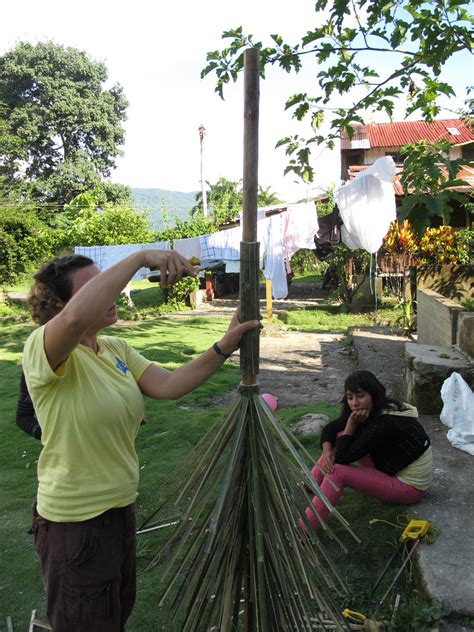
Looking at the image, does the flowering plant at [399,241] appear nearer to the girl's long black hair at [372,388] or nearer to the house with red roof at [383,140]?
the house with red roof at [383,140]

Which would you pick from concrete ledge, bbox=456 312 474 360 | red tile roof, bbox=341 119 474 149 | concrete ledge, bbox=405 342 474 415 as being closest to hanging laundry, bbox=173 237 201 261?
concrete ledge, bbox=456 312 474 360

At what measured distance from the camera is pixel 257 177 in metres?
A: 1.59

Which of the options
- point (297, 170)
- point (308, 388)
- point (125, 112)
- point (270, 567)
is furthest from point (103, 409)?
point (125, 112)

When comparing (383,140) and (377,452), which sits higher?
(383,140)

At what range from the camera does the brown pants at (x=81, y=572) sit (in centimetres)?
149

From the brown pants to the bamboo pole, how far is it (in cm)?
60

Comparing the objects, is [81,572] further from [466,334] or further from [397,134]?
[397,134]

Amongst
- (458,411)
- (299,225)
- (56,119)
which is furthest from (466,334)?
(56,119)

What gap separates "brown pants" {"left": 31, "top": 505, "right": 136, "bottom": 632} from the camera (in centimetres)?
149

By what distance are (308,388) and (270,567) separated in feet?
15.7

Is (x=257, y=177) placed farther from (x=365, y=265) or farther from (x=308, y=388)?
(x=365, y=265)

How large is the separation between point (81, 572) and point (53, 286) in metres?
0.78

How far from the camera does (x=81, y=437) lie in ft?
4.91

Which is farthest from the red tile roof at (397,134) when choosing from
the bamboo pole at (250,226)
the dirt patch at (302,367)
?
the bamboo pole at (250,226)
